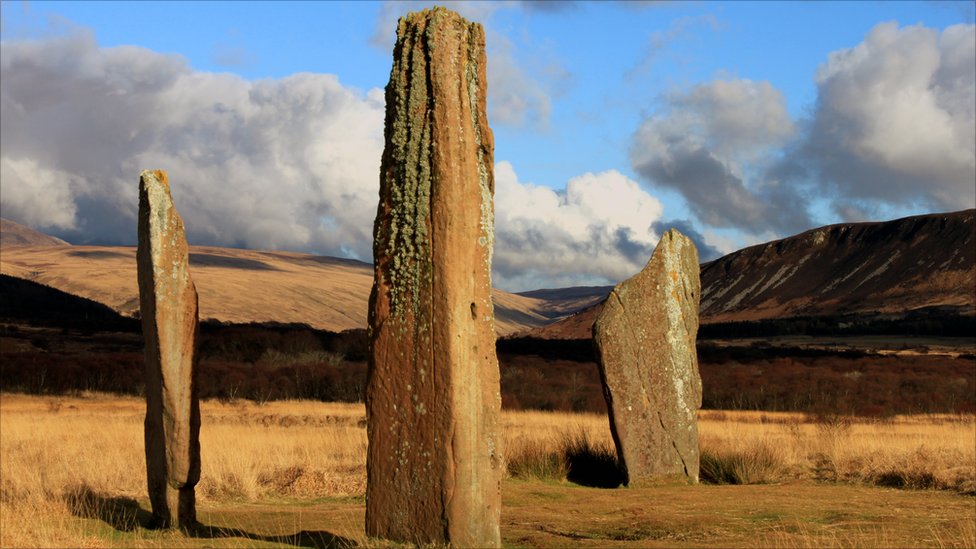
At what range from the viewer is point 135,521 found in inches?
446

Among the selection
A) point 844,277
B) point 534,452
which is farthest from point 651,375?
point 844,277

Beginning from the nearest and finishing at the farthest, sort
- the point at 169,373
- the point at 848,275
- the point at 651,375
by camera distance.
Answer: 1. the point at 169,373
2. the point at 651,375
3. the point at 848,275

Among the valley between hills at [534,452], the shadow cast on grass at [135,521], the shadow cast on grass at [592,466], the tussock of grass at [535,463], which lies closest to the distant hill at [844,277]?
the valley between hills at [534,452]

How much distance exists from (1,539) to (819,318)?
11451 centimetres

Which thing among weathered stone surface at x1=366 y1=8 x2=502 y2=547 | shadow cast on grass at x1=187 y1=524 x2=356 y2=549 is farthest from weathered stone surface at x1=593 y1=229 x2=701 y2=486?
weathered stone surface at x1=366 y1=8 x2=502 y2=547

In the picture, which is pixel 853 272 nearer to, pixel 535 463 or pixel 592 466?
pixel 592 466

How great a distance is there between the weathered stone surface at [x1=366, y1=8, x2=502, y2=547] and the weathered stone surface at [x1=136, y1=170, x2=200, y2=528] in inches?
114

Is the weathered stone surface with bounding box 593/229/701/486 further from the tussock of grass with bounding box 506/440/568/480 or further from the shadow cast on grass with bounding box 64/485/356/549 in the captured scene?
the shadow cast on grass with bounding box 64/485/356/549

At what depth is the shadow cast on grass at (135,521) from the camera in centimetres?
960

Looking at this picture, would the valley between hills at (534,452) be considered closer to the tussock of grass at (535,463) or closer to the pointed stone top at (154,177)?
the tussock of grass at (535,463)

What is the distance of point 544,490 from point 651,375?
268 cm

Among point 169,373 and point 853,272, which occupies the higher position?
point 853,272

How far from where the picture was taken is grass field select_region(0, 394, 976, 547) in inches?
400

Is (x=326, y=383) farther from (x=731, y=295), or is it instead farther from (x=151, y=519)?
(x=731, y=295)
